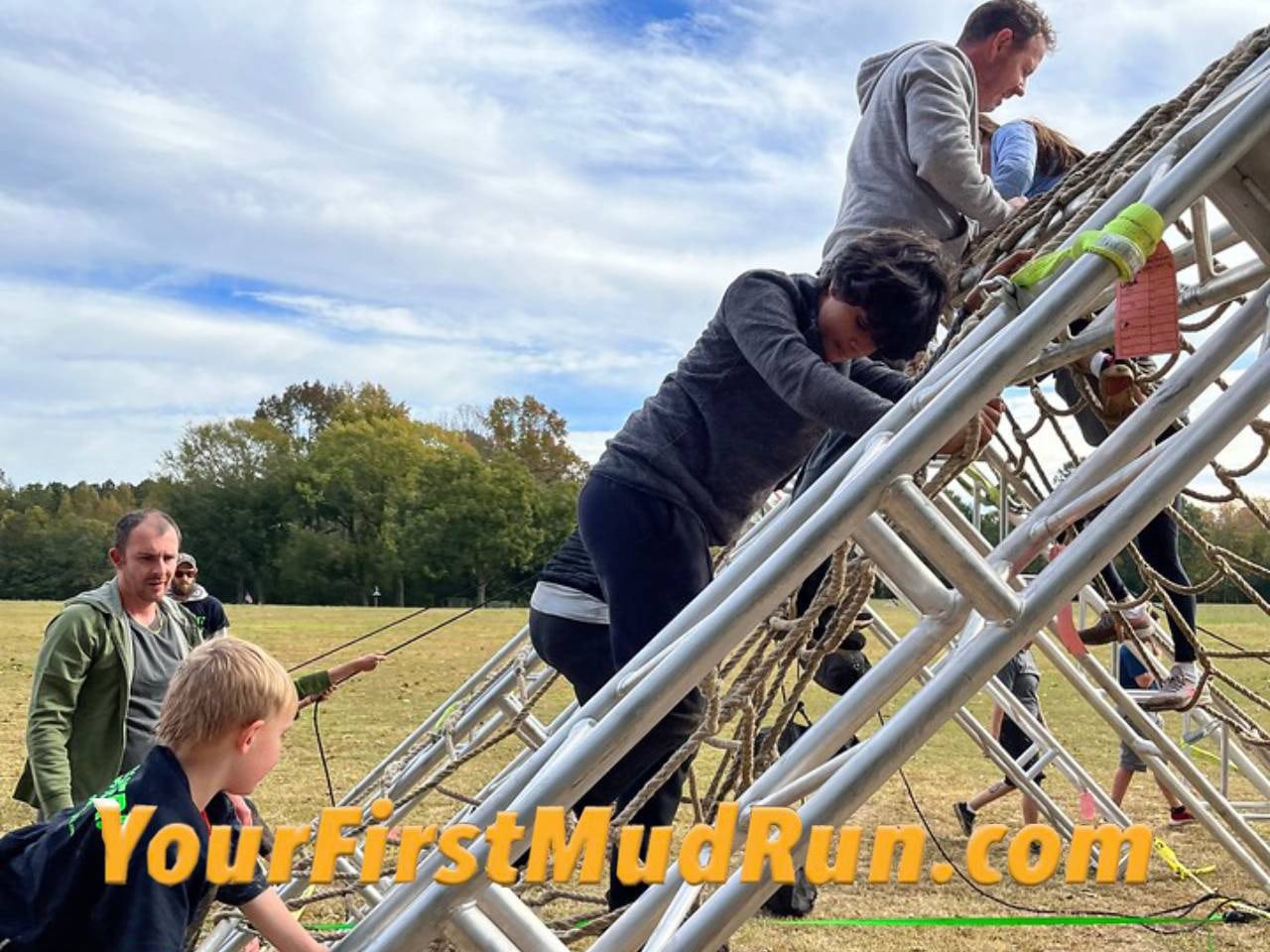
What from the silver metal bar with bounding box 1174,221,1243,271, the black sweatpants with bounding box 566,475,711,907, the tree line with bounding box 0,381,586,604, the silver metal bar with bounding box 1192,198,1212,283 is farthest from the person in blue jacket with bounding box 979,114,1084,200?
the tree line with bounding box 0,381,586,604

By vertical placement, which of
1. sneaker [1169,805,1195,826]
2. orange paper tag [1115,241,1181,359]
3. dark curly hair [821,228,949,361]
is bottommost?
sneaker [1169,805,1195,826]

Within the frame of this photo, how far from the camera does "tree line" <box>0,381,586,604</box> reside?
4716cm

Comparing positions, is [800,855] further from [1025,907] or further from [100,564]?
[100,564]

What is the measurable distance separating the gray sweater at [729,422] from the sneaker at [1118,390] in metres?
0.73

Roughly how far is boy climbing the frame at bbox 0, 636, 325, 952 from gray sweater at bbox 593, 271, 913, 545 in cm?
81

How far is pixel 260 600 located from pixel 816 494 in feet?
161

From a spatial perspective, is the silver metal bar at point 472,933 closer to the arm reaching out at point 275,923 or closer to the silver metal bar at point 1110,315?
the arm reaching out at point 275,923

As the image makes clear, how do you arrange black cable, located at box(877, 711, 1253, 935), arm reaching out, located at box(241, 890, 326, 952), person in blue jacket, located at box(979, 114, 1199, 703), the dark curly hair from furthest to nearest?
black cable, located at box(877, 711, 1253, 935)
person in blue jacket, located at box(979, 114, 1199, 703)
the dark curly hair
arm reaching out, located at box(241, 890, 326, 952)

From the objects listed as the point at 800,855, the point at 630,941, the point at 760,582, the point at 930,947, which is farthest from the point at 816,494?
A: the point at 930,947

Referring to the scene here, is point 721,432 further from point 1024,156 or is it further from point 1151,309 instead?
point 1024,156

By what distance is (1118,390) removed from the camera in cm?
278

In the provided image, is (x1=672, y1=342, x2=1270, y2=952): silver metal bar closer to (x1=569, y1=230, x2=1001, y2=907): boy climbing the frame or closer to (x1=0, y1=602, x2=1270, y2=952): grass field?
(x1=569, y1=230, x2=1001, y2=907): boy climbing the frame

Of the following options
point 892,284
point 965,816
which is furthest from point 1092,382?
point 965,816

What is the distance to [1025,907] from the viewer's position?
432 cm
